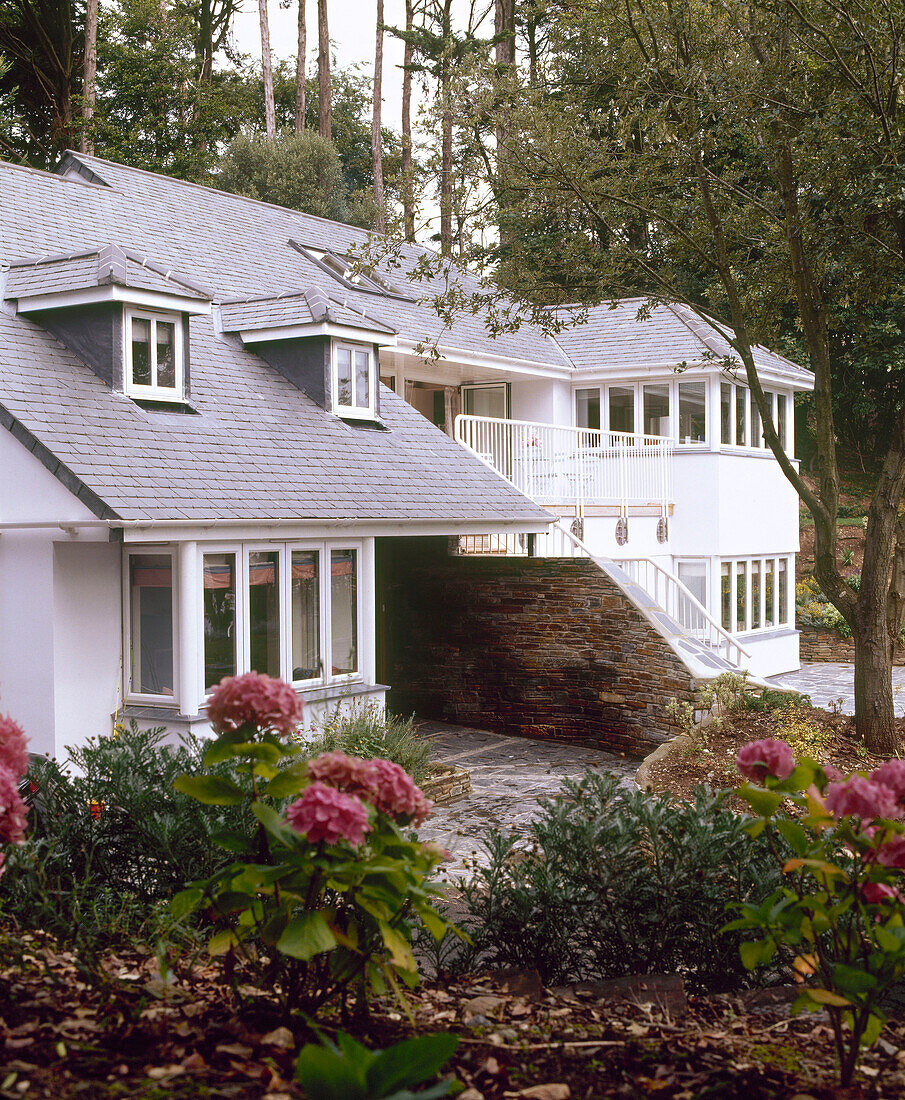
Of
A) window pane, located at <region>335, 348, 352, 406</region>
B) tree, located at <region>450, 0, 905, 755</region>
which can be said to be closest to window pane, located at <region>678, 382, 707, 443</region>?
tree, located at <region>450, 0, 905, 755</region>

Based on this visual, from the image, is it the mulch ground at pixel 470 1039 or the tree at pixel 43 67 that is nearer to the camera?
the mulch ground at pixel 470 1039

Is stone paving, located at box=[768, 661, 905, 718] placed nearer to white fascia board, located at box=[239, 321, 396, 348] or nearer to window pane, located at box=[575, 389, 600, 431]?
window pane, located at box=[575, 389, 600, 431]

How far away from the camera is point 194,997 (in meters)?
3.68

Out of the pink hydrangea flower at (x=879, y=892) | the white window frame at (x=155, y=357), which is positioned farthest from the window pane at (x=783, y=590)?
the pink hydrangea flower at (x=879, y=892)

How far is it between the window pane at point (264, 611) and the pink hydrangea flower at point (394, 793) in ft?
27.7

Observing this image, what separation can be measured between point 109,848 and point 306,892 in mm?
1735

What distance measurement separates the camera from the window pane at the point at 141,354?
11953mm

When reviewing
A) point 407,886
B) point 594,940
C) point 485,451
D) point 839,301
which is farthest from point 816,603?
point 407,886

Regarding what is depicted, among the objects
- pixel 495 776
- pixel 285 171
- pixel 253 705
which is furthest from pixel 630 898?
pixel 285 171

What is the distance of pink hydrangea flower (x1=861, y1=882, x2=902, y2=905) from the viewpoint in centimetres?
322

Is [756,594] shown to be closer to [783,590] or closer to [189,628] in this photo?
Result: [783,590]

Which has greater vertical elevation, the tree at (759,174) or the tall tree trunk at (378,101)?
the tall tree trunk at (378,101)

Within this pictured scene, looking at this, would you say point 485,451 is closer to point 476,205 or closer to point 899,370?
point 476,205

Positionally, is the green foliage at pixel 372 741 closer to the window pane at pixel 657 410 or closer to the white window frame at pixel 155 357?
the white window frame at pixel 155 357
